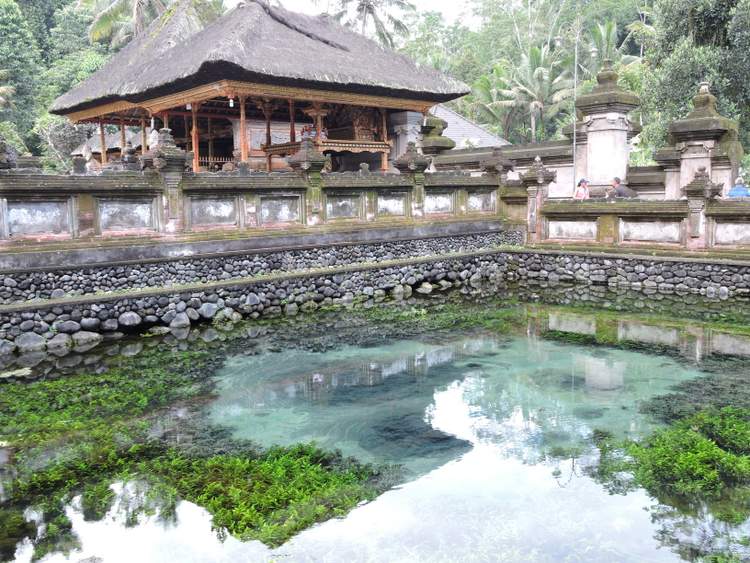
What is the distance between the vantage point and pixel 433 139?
73.0 ft

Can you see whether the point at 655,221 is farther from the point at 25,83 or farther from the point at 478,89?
the point at 25,83

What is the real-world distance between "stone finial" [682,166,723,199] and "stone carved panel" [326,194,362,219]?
6.72 metres

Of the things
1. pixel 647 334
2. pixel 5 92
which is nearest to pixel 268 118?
Result: pixel 647 334

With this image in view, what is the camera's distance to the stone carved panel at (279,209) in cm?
1282

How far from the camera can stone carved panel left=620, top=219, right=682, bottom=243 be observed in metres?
14.0

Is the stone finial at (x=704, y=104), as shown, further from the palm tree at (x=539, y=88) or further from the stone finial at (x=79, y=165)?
the palm tree at (x=539, y=88)

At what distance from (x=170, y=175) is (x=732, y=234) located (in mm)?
10767

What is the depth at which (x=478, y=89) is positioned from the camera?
3806 cm

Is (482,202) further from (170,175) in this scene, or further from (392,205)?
(170,175)

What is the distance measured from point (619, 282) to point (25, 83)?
3334cm

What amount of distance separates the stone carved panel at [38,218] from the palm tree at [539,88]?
94.7 feet

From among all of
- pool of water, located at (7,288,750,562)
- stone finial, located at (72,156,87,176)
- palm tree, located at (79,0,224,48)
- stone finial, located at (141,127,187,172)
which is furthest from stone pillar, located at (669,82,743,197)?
palm tree, located at (79,0,224,48)

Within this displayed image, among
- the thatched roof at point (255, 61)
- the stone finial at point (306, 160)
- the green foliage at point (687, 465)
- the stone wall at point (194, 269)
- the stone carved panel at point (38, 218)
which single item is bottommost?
the green foliage at point (687, 465)

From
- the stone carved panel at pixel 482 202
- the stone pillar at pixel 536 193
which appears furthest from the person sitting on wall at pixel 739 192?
the stone carved panel at pixel 482 202
